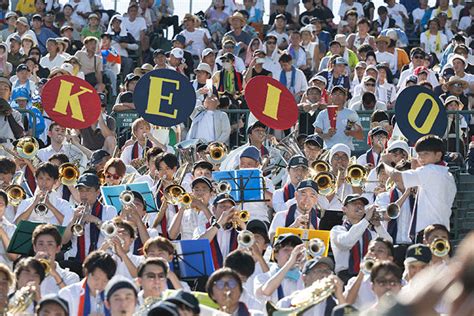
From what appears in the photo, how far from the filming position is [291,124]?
45.2ft

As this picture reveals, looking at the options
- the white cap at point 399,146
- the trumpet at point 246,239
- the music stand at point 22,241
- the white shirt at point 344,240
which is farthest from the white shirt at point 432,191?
A: the music stand at point 22,241

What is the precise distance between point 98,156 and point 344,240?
14.2 feet

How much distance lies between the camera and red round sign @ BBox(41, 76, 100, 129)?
45.1 feet

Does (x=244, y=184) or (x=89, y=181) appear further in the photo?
(x=244, y=184)

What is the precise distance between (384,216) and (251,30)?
11.1 meters

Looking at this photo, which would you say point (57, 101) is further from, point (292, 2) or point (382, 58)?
point (292, 2)

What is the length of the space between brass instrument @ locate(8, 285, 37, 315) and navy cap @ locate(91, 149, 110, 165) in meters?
6.09

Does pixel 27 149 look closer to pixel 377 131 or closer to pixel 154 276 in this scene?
pixel 377 131

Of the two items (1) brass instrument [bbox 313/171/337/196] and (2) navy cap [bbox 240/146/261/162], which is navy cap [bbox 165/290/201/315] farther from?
(2) navy cap [bbox 240/146/261/162]

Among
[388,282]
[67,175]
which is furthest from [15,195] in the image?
[388,282]

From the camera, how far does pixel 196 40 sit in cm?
2114

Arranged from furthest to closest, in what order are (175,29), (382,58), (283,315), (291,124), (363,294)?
A: (175,29)
(382,58)
(291,124)
(363,294)
(283,315)

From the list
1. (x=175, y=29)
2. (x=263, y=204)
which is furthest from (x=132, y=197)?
(x=175, y=29)

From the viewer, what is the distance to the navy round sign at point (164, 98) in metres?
13.5
